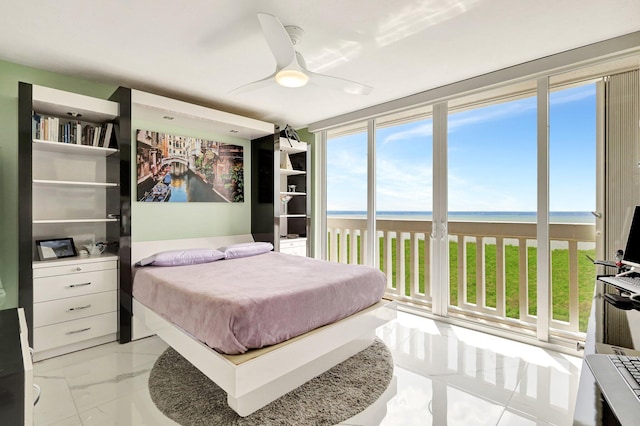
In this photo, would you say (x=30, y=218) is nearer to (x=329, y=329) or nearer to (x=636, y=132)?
(x=329, y=329)

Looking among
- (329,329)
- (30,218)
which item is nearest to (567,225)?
(329,329)

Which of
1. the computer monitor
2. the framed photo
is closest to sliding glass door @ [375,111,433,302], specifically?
the computer monitor

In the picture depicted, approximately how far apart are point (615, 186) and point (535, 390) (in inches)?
67.5

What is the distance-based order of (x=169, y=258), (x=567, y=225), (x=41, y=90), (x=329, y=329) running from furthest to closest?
(x=169, y=258) → (x=567, y=225) → (x=41, y=90) → (x=329, y=329)

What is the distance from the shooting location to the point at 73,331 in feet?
8.75

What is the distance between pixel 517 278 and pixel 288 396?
2722 mm

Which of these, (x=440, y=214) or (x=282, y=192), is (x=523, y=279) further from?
(x=282, y=192)

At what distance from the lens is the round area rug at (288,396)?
1.81m

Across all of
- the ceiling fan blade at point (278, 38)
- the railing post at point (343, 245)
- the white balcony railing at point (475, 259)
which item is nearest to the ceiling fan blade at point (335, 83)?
the ceiling fan blade at point (278, 38)

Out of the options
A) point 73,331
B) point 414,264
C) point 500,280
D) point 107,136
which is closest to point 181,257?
point 73,331

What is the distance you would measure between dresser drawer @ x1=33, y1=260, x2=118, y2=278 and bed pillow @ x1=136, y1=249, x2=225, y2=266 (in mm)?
242

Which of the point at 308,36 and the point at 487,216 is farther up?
the point at 308,36

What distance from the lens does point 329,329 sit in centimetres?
216

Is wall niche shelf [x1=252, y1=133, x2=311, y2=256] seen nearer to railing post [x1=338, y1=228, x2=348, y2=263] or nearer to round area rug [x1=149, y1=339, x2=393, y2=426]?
railing post [x1=338, y1=228, x2=348, y2=263]
